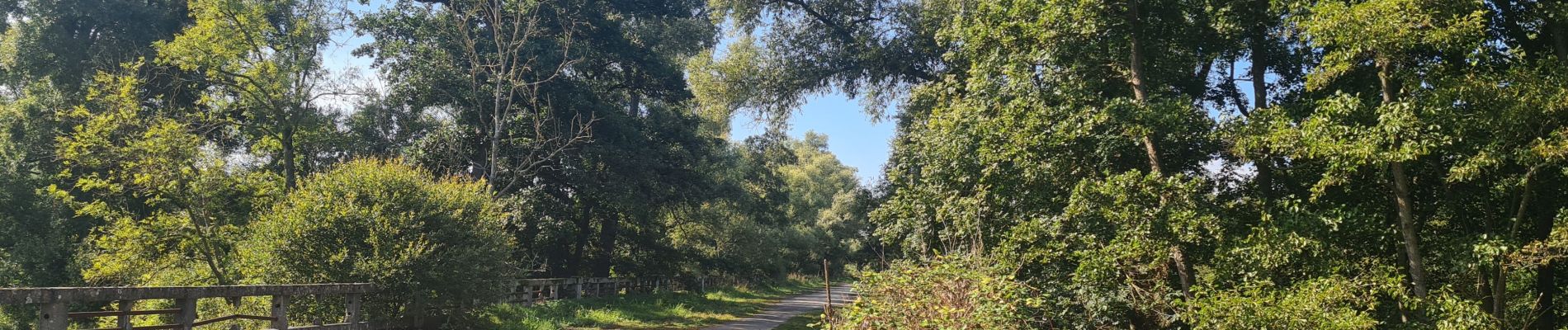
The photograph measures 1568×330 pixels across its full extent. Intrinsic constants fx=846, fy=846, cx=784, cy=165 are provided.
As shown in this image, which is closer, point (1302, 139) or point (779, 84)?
point (1302, 139)

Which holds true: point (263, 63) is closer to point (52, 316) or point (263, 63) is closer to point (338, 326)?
point (338, 326)

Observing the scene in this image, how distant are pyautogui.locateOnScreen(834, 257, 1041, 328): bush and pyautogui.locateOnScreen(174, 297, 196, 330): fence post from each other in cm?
612

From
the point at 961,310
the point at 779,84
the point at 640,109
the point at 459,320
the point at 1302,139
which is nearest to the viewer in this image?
the point at 961,310

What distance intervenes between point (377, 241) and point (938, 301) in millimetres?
8473

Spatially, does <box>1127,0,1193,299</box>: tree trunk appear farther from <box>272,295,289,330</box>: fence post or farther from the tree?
the tree

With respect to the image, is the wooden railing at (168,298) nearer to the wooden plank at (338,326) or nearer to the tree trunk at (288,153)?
the wooden plank at (338,326)

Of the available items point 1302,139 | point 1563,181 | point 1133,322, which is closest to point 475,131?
point 1133,322

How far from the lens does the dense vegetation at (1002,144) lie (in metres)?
8.80

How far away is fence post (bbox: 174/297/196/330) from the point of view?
797 cm

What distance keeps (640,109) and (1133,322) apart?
71.3 feet

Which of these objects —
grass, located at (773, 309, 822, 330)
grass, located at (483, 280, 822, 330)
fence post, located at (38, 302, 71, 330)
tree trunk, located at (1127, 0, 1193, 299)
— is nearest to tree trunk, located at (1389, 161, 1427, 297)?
tree trunk, located at (1127, 0, 1193, 299)

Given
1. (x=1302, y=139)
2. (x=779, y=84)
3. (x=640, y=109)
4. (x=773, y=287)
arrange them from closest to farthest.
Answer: (x=1302, y=139), (x=779, y=84), (x=640, y=109), (x=773, y=287)

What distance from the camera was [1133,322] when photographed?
12.0 meters

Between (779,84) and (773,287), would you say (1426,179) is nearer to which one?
(779,84)
